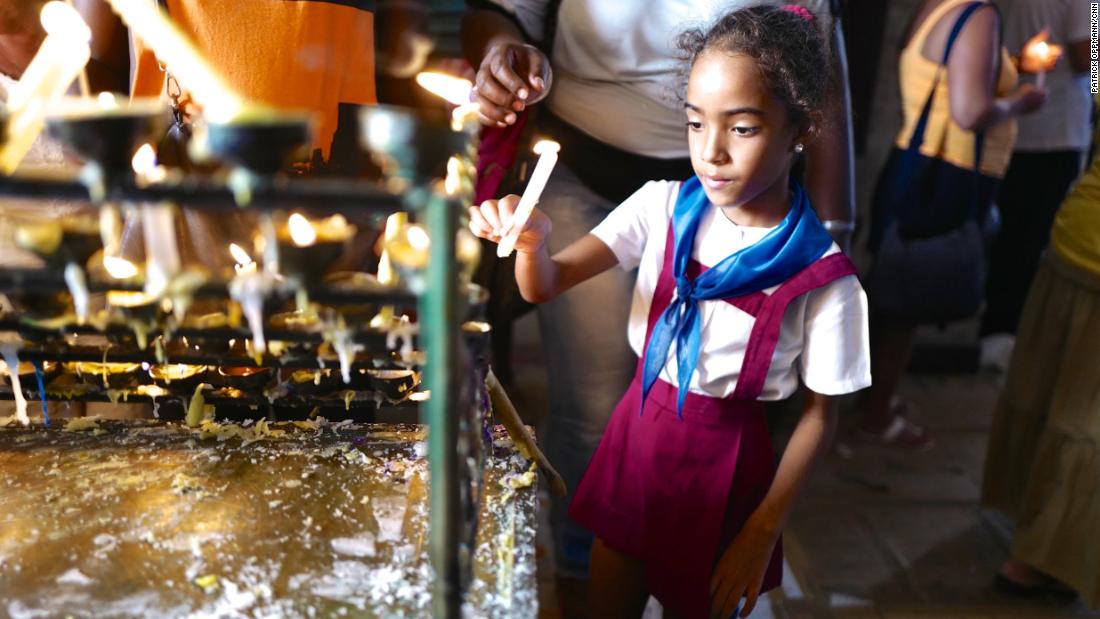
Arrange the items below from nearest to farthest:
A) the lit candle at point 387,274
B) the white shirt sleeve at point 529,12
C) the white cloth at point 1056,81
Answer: the lit candle at point 387,274 → the white shirt sleeve at point 529,12 → the white cloth at point 1056,81

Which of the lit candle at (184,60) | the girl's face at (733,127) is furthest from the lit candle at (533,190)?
the lit candle at (184,60)

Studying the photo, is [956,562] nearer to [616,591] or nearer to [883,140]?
[616,591]

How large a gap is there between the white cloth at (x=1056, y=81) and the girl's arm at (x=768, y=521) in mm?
2952

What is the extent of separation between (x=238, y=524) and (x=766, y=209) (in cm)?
137

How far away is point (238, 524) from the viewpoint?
173cm

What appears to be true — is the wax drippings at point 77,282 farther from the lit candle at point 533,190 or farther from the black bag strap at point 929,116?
the black bag strap at point 929,116

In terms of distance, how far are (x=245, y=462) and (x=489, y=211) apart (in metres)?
0.78

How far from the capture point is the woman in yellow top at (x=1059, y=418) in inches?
114

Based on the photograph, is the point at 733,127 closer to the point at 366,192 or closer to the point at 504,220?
the point at 504,220

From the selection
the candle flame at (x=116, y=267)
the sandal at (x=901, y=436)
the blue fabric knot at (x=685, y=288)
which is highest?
the candle flame at (x=116, y=267)

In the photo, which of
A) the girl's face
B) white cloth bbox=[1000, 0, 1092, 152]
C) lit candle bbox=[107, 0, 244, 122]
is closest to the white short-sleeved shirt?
the girl's face

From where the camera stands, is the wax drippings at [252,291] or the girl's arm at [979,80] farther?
the girl's arm at [979,80]

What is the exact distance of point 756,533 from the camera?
2070mm

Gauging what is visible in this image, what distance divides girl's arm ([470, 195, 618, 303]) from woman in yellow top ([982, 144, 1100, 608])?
68.3 inches
